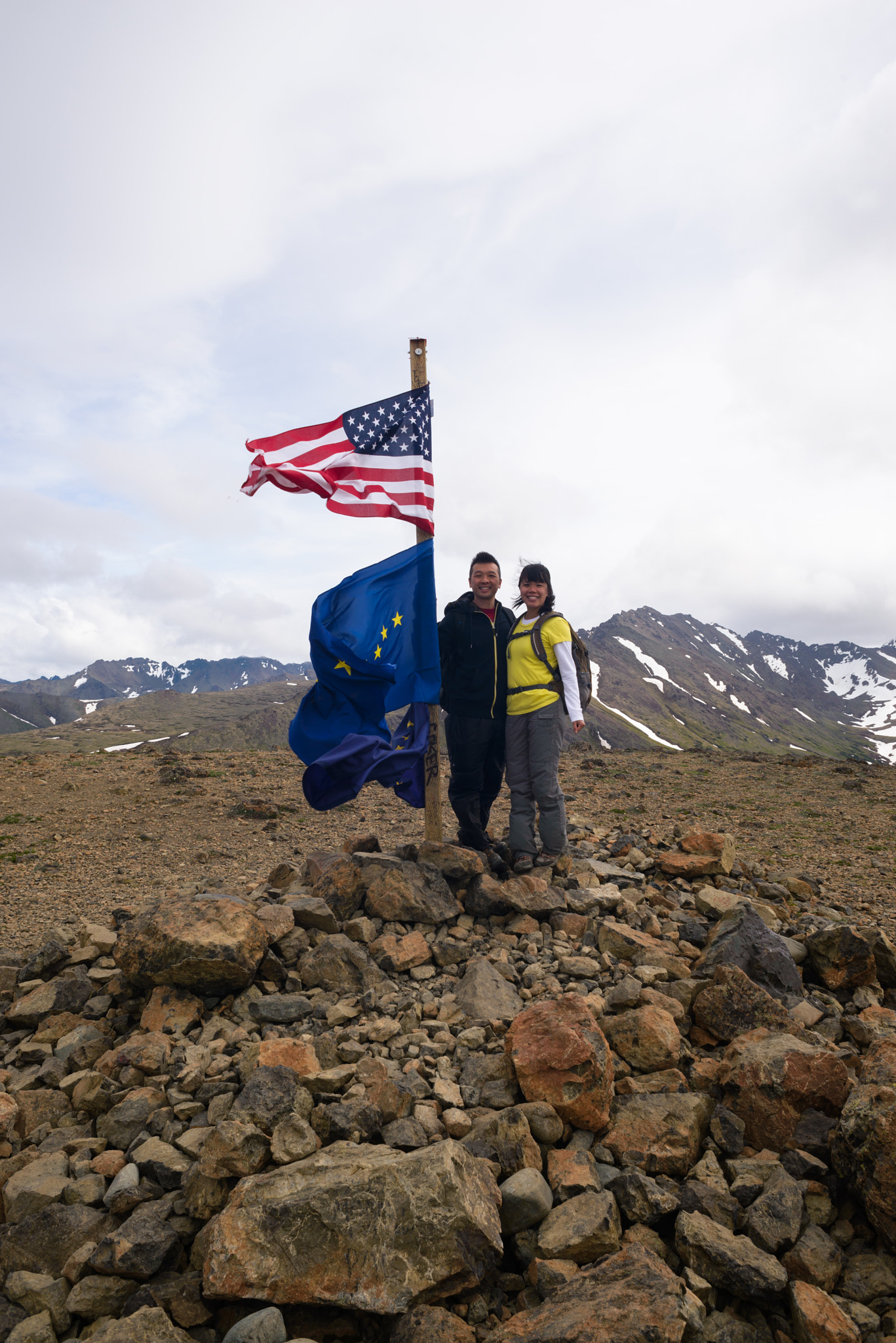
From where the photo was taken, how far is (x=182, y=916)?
6789 mm

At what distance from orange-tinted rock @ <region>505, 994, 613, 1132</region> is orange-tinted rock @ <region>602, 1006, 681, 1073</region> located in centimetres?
50

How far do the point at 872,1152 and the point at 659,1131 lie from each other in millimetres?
1341

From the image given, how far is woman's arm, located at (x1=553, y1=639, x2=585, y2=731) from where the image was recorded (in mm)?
8859

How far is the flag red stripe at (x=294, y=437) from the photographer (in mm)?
9125

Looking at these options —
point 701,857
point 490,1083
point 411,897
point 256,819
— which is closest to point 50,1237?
point 490,1083

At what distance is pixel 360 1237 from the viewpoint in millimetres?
3961

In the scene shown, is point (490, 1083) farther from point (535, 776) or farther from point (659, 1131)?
point (535, 776)

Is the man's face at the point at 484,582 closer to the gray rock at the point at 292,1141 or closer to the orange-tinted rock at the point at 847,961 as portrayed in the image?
the orange-tinted rock at the point at 847,961

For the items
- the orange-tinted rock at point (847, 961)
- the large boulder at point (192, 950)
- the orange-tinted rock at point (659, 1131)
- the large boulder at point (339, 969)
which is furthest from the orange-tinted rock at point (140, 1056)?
the orange-tinted rock at point (847, 961)

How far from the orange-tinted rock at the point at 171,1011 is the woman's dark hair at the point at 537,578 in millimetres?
6207

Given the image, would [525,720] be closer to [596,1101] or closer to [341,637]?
[341,637]

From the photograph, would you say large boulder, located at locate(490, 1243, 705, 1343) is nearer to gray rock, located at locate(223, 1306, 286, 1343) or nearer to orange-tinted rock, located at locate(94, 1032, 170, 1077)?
gray rock, located at locate(223, 1306, 286, 1343)

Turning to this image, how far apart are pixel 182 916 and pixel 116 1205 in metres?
2.63

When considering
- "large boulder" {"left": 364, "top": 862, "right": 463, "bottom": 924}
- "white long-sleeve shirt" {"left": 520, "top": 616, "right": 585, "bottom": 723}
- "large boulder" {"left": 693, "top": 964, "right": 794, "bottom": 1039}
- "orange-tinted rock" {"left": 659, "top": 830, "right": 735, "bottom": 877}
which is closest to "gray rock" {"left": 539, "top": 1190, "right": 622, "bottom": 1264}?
"large boulder" {"left": 693, "top": 964, "right": 794, "bottom": 1039}
